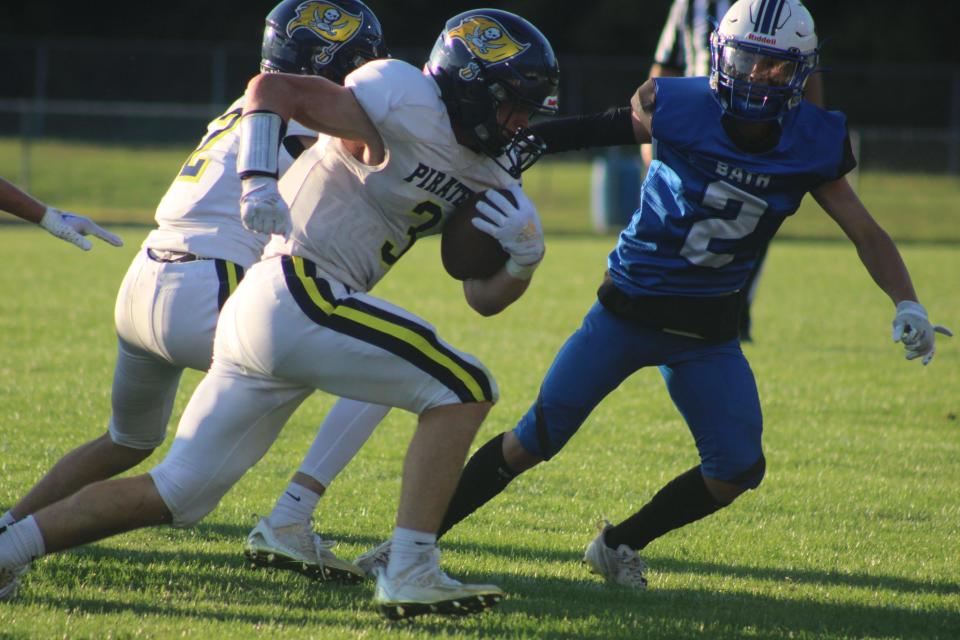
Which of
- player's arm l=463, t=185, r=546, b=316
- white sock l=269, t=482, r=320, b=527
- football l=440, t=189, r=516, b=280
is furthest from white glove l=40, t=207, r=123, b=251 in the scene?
player's arm l=463, t=185, r=546, b=316

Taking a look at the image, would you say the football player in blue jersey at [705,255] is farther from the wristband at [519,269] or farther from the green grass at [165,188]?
the green grass at [165,188]

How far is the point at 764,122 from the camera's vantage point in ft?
12.0

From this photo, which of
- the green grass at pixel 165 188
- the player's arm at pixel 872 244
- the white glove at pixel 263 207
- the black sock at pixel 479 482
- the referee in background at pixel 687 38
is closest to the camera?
the white glove at pixel 263 207

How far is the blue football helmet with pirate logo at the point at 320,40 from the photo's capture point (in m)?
3.96

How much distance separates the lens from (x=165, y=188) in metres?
20.6

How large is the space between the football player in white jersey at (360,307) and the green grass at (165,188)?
50.5ft

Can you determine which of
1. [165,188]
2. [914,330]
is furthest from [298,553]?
[165,188]

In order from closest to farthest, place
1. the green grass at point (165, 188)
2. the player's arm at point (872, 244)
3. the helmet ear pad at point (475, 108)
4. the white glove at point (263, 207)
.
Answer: the white glove at point (263, 207) → the helmet ear pad at point (475, 108) → the player's arm at point (872, 244) → the green grass at point (165, 188)

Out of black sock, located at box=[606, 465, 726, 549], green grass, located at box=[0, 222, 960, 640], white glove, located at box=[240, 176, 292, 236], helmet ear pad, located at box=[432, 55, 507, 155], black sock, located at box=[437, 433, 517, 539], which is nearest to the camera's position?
white glove, located at box=[240, 176, 292, 236]

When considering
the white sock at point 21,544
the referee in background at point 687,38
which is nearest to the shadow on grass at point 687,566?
the white sock at point 21,544

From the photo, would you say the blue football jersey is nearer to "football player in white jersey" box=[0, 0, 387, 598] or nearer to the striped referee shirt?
"football player in white jersey" box=[0, 0, 387, 598]

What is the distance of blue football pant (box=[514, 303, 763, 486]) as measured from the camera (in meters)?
3.67

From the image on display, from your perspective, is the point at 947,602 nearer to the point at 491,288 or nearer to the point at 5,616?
the point at 491,288

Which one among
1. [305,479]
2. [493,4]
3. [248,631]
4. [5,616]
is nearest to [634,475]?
[305,479]
